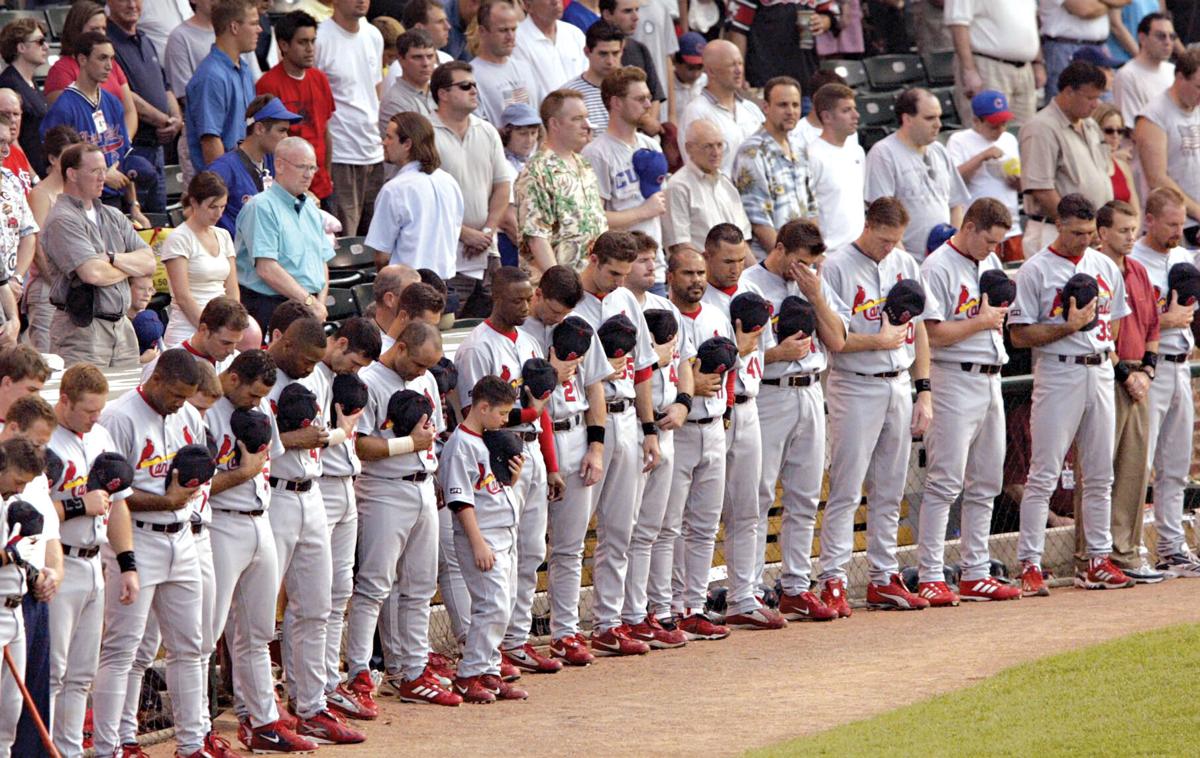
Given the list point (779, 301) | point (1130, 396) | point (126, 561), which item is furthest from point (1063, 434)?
point (126, 561)

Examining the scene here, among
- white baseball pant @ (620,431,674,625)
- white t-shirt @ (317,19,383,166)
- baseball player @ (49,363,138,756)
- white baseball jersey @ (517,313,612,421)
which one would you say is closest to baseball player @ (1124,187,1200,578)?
white baseball pant @ (620,431,674,625)

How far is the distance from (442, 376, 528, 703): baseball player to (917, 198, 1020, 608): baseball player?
9.26 ft

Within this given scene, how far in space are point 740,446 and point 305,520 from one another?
2749mm

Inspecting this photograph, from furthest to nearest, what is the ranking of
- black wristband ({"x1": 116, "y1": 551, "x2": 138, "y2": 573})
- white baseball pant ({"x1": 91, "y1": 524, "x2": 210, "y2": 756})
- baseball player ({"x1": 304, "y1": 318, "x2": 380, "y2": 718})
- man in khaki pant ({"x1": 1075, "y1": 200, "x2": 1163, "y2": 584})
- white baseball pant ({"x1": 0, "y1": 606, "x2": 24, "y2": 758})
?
man in khaki pant ({"x1": 1075, "y1": 200, "x2": 1163, "y2": 584}) < baseball player ({"x1": 304, "y1": 318, "x2": 380, "y2": 718}) < white baseball pant ({"x1": 91, "y1": 524, "x2": 210, "y2": 756}) < black wristband ({"x1": 116, "y1": 551, "x2": 138, "y2": 573}) < white baseball pant ({"x1": 0, "y1": 606, "x2": 24, "y2": 758})

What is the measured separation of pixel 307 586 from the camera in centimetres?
768

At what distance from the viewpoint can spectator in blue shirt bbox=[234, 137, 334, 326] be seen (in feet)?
30.0

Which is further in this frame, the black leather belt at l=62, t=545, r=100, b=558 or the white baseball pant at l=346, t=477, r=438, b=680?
the white baseball pant at l=346, t=477, r=438, b=680

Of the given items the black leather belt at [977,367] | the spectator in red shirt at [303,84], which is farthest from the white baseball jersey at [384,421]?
the black leather belt at [977,367]

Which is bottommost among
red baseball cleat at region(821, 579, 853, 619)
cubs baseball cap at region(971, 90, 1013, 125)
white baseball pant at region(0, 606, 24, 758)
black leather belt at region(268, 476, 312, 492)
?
red baseball cleat at region(821, 579, 853, 619)

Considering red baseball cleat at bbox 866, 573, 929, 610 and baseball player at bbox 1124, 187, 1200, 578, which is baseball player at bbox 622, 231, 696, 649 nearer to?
red baseball cleat at bbox 866, 573, 929, 610

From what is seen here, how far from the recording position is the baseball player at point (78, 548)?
673 centimetres

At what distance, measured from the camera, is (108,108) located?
10.2 m

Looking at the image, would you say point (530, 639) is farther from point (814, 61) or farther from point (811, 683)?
point (814, 61)

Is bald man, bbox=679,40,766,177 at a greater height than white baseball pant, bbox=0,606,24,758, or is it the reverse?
bald man, bbox=679,40,766,177
